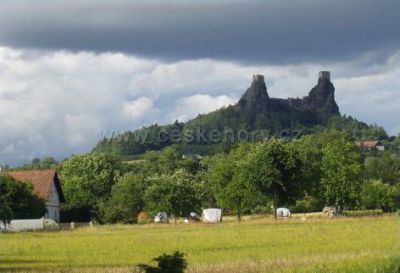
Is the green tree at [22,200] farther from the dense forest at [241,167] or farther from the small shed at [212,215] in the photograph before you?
the small shed at [212,215]

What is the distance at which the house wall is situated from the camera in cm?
7294

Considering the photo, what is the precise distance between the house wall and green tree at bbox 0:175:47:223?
823cm

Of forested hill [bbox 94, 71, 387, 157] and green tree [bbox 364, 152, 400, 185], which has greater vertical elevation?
forested hill [bbox 94, 71, 387, 157]

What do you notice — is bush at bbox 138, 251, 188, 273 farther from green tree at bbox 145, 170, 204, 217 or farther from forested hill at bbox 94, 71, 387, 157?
forested hill at bbox 94, 71, 387, 157

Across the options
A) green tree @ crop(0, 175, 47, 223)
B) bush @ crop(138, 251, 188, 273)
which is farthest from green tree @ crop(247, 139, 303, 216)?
bush @ crop(138, 251, 188, 273)

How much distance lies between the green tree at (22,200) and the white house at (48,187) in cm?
784

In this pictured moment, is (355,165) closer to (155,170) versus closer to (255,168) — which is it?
(255,168)

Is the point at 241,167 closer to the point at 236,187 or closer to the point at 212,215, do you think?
the point at 236,187

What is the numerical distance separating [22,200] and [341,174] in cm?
3657

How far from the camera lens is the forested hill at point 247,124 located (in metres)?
123

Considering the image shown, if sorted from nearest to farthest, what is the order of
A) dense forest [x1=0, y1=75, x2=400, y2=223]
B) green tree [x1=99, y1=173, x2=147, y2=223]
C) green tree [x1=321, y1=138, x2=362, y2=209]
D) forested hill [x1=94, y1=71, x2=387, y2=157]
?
1. dense forest [x1=0, y1=75, x2=400, y2=223]
2. green tree [x1=321, y1=138, x2=362, y2=209]
3. green tree [x1=99, y1=173, x2=147, y2=223]
4. forested hill [x1=94, y1=71, x2=387, y2=157]

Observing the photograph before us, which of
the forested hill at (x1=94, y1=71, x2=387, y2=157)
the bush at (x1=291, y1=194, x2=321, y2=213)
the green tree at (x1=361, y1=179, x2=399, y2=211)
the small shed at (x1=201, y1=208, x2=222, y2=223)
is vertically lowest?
the small shed at (x1=201, y1=208, x2=222, y2=223)

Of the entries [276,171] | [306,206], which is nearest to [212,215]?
[276,171]

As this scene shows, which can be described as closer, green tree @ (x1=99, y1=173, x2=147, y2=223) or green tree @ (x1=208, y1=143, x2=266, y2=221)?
green tree @ (x1=208, y1=143, x2=266, y2=221)
